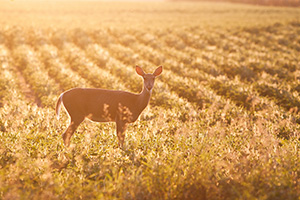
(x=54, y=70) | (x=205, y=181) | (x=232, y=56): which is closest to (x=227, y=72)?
(x=232, y=56)

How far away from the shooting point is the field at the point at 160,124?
4.88 m

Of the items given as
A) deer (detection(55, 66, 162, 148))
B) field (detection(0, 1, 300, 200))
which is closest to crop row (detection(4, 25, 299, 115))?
field (detection(0, 1, 300, 200))

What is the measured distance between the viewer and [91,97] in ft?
21.0

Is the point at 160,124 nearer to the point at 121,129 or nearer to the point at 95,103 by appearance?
the point at 121,129

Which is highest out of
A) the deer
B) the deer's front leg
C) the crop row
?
the deer

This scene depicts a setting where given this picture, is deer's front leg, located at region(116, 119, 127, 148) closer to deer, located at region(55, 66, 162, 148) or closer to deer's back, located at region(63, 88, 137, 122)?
deer, located at region(55, 66, 162, 148)

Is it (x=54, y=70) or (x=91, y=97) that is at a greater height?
(x=91, y=97)

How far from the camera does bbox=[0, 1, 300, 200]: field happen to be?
4883mm

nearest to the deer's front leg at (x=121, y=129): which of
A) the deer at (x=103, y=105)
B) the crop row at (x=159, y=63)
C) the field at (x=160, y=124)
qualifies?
the deer at (x=103, y=105)

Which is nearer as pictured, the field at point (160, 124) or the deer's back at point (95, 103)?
the field at point (160, 124)

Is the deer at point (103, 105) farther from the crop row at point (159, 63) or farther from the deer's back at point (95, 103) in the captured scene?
the crop row at point (159, 63)

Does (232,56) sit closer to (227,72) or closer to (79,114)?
(227,72)

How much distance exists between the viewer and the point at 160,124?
8086 mm

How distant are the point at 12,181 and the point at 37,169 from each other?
0.43 meters
